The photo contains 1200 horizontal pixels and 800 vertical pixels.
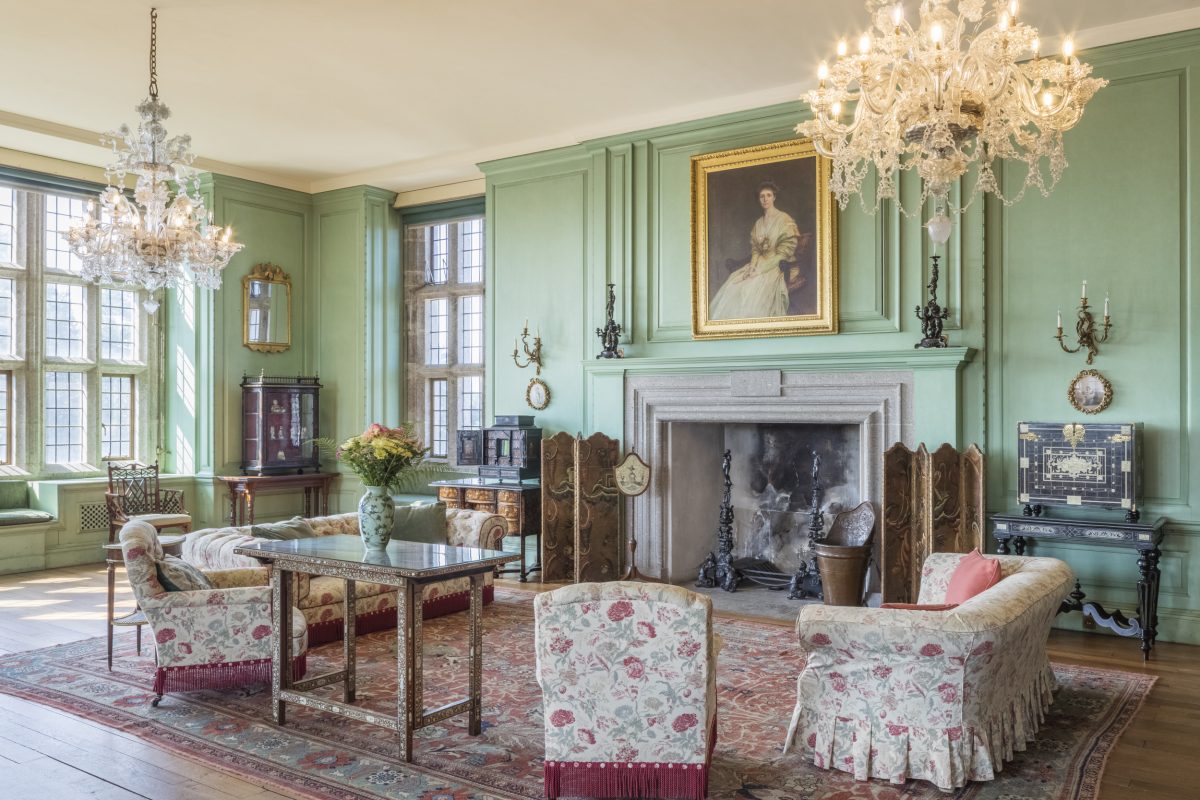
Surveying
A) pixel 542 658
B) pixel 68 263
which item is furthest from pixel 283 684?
pixel 68 263

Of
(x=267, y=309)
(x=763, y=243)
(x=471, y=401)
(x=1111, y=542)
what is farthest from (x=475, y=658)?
(x=267, y=309)

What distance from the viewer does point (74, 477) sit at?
904 cm

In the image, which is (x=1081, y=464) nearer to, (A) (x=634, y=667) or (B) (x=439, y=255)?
(A) (x=634, y=667)

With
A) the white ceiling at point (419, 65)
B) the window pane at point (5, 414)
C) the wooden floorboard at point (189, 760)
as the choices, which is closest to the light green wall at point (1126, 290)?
the white ceiling at point (419, 65)

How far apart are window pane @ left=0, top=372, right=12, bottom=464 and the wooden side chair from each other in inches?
36.0

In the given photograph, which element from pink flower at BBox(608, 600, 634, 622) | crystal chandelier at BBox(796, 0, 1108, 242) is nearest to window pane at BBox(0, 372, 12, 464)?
pink flower at BBox(608, 600, 634, 622)

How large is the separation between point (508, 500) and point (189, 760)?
4.07 metres

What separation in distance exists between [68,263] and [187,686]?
625cm

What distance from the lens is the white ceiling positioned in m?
5.68

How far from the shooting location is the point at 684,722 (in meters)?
3.35

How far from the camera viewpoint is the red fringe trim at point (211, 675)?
4.57m

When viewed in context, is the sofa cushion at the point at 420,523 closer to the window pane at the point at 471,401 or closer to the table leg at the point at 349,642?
the table leg at the point at 349,642

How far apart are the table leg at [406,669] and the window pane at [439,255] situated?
21.1ft

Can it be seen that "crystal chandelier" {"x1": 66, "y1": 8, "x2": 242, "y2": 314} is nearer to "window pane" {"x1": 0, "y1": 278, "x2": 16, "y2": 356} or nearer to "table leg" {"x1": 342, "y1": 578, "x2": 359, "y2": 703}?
"table leg" {"x1": 342, "y1": 578, "x2": 359, "y2": 703}
